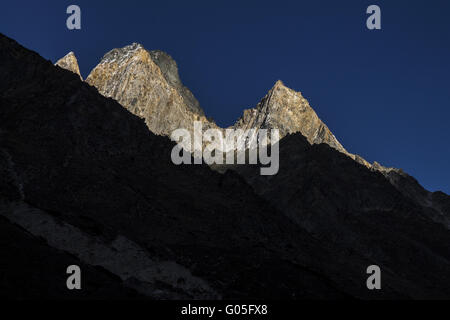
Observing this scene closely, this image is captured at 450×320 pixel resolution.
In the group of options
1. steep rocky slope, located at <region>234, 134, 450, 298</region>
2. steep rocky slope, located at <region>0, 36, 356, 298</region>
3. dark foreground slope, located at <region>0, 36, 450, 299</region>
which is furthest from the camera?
steep rocky slope, located at <region>234, 134, 450, 298</region>

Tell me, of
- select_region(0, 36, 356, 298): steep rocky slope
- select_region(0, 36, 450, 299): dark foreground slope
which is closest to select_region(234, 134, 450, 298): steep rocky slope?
select_region(0, 36, 450, 299): dark foreground slope

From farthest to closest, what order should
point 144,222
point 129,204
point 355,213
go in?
point 355,213 < point 129,204 < point 144,222

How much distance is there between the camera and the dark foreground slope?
6438 cm

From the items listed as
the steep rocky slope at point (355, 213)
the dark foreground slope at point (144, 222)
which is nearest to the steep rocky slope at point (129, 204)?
the dark foreground slope at point (144, 222)

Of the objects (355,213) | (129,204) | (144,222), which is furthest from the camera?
(355,213)

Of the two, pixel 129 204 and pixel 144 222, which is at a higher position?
pixel 129 204

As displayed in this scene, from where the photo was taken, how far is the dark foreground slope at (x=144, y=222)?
64.4m

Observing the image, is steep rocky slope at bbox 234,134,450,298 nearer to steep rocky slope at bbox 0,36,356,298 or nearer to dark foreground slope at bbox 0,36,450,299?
dark foreground slope at bbox 0,36,450,299

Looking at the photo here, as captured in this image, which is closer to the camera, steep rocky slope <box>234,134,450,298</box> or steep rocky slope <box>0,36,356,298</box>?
steep rocky slope <box>0,36,356,298</box>

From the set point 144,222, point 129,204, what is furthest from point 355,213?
point 144,222

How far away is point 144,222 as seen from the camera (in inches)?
3142

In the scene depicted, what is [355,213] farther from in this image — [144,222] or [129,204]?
[144,222]

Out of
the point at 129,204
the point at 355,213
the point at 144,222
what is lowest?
the point at 144,222

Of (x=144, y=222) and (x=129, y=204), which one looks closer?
(x=144, y=222)
